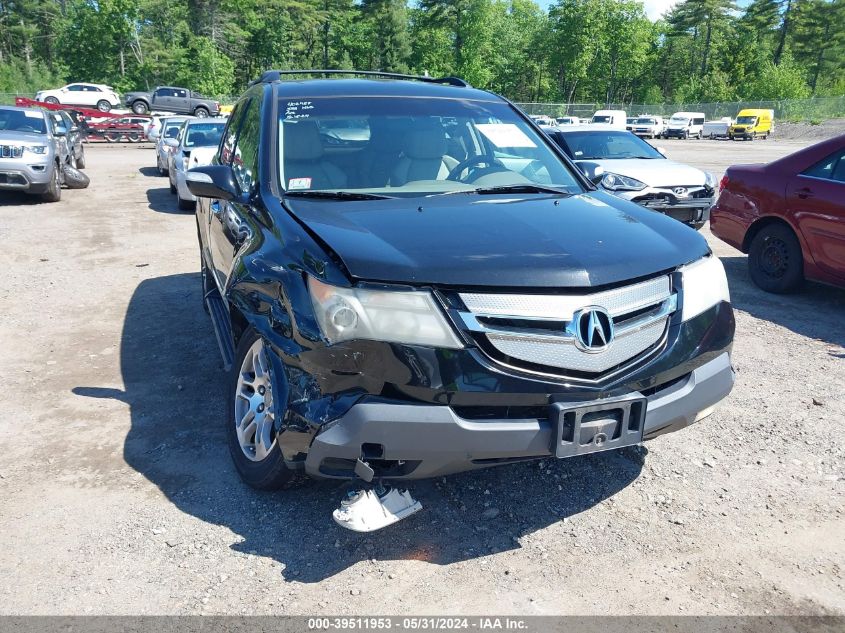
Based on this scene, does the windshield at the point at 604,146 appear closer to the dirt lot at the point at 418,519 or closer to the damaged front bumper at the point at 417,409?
the dirt lot at the point at 418,519

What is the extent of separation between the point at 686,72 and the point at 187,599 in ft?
317

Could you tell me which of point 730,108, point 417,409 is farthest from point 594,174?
point 730,108

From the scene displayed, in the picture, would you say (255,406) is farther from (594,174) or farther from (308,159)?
(594,174)

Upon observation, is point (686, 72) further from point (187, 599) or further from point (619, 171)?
point (187, 599)

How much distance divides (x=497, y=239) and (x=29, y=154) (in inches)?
496

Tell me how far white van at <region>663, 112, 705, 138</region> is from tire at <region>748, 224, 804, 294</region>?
51.7m

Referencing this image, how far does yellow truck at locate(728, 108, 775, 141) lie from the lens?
5175cm

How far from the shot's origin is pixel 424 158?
3.95m

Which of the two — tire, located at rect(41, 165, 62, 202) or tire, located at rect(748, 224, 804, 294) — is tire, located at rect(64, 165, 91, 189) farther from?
tire, located at rect(748, 224, 804, 294)

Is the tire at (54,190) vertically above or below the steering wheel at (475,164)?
below

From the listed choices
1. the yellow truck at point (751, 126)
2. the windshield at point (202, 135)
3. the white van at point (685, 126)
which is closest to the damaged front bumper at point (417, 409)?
the windshield at point (202, 135)

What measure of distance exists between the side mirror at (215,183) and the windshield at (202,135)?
9864 mm

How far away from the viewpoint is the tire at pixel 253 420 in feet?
10.3

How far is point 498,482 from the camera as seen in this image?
3572 millimetres
